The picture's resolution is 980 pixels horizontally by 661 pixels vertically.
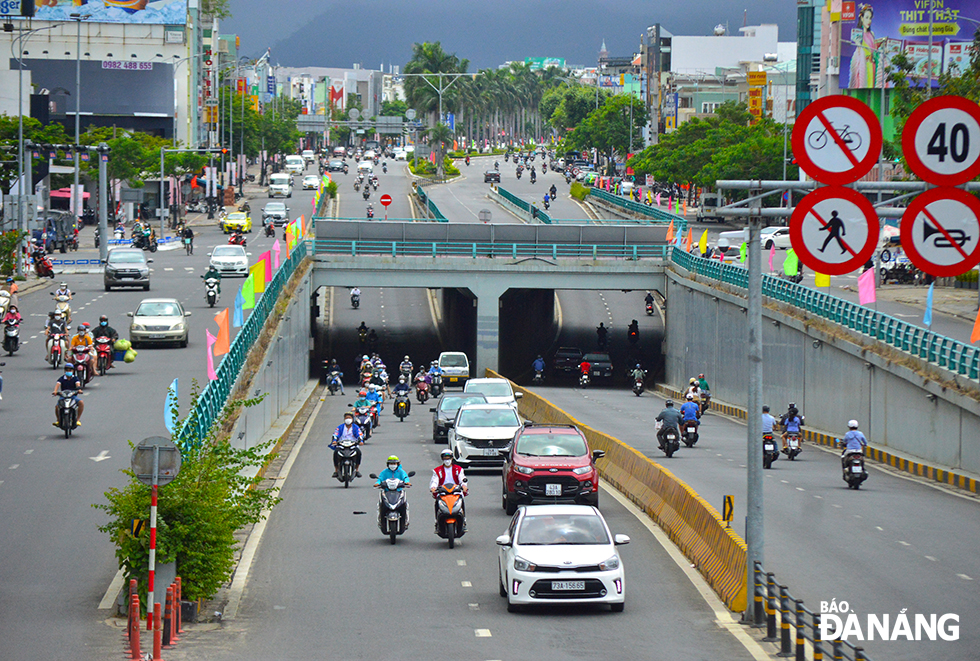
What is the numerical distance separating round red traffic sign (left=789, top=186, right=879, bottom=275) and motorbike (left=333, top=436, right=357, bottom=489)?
56.2 feet

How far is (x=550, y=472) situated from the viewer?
23.2 metres

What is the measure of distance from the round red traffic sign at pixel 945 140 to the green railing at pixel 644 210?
2339 inches

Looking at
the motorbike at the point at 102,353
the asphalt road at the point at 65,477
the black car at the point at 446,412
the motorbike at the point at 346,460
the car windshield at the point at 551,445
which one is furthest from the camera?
the motorbike at the point at 102,353

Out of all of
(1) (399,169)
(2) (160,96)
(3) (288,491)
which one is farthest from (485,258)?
(1) (399,169)

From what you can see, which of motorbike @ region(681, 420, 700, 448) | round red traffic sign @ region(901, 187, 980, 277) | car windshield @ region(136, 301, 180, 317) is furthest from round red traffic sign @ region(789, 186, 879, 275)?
car windshield @ region(136, 301, 180, 317)

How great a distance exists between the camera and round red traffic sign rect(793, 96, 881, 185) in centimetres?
1063

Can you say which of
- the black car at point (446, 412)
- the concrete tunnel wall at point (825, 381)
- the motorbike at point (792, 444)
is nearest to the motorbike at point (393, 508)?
the concrete tunnel wall at point (825, 381)

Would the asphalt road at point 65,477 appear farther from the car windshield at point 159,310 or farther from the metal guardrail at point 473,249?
the metal guardrail at point 473,249

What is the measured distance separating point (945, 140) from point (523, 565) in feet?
26.8

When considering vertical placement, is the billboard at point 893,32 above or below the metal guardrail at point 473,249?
above

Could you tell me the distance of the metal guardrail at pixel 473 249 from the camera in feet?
205

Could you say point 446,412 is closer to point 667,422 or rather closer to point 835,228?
point 667,422

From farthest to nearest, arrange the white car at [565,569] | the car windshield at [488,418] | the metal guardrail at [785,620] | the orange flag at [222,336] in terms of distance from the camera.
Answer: the car windshield at [488,418]
the orange flag at [222,336]
the white car at [565,569]
the metal guardrail at [785,620]

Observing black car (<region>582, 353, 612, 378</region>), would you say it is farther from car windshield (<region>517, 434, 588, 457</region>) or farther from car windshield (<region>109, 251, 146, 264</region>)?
car windshield (<region>517, 434, 588, 457</region>)
